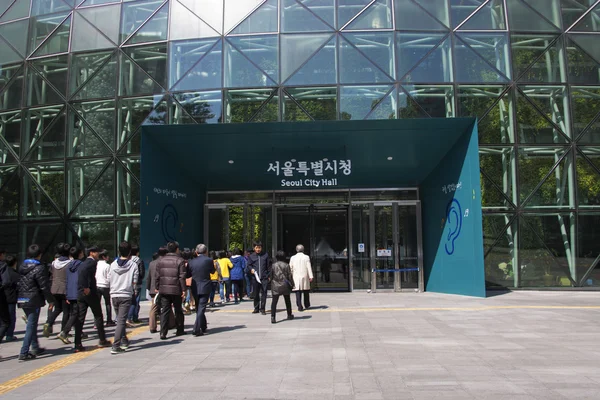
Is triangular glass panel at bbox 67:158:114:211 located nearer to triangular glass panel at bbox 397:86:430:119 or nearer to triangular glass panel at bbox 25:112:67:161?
triangular glass panel at bbox 25:112:67:161

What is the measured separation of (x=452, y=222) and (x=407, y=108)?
3476 millimetres

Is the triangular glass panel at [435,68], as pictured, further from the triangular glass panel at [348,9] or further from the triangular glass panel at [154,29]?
the triangular glass panel at [154,29]

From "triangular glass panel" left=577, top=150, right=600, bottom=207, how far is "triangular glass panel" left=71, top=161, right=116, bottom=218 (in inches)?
544

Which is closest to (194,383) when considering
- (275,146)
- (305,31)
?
(275,146)

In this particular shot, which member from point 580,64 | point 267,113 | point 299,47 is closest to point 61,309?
point 267,113

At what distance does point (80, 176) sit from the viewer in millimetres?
16094

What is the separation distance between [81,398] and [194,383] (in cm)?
112

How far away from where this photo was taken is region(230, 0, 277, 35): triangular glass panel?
15.3m

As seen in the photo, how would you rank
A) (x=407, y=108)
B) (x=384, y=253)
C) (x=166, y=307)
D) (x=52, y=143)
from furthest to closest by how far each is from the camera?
(x=52, y=143)
(x=384, y=253)
(x=407, y=108)
(x=166, y=307)

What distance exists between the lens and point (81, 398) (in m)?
5.07

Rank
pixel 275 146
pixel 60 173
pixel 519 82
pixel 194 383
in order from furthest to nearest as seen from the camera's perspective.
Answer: pixel 60 173, pixel 519 82, pixel 275 146, pixel 194 383

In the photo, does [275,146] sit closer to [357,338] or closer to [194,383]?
[357,338]

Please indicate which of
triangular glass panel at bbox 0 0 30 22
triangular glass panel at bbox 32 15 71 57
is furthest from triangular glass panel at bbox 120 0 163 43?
triangular glass panel at bbox 0 0 30 22

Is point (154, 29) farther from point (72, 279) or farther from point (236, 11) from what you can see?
point (72, 279)
